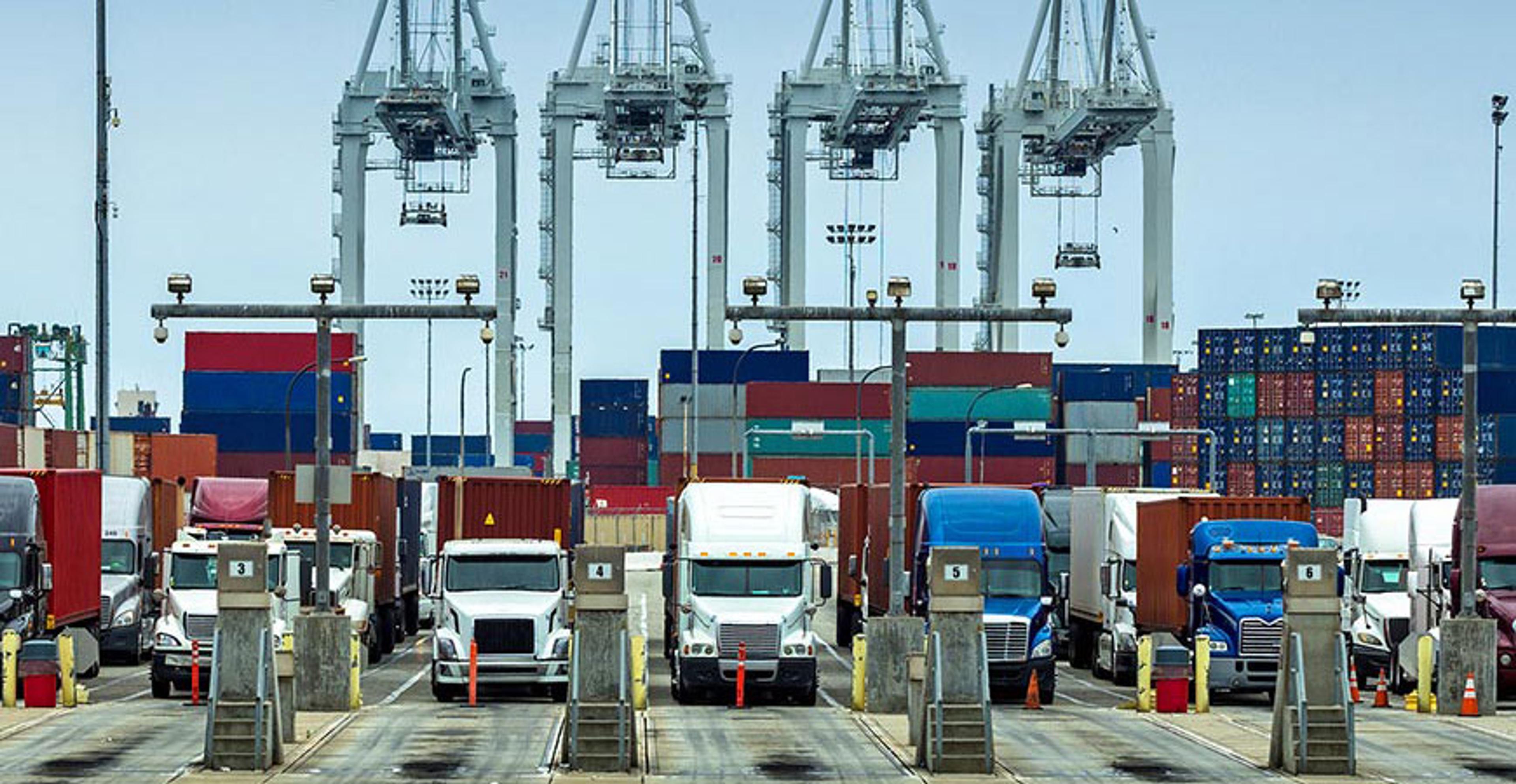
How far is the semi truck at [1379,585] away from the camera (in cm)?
4809

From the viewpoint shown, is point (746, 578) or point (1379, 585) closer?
point (746, 578)

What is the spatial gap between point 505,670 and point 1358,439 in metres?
60.2

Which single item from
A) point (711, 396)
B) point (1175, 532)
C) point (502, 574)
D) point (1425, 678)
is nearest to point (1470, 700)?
point (1425, 678)

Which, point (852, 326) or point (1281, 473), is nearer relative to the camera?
point (1281, 473)

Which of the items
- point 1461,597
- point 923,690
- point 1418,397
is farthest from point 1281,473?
point 923,690

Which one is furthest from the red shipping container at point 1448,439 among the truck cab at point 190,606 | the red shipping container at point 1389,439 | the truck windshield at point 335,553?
the truck cab at point 190,606

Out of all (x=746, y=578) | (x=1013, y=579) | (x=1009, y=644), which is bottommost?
(x=1009, y=644)

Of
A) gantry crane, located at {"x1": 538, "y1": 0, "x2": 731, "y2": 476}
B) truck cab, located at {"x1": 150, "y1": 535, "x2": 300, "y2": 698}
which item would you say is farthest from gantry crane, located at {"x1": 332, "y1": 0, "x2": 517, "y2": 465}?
truck cab, located at {"x1": 150, "y1": 535, "x2": 300, "y2": 698}

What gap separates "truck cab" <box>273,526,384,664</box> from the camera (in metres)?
46.9

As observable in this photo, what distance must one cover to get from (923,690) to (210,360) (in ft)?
298

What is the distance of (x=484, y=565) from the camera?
135 ft

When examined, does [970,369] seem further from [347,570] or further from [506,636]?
[506,636]

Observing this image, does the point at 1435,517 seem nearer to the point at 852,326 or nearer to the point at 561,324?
the point at 561,324

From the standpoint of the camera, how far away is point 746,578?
4066cm
